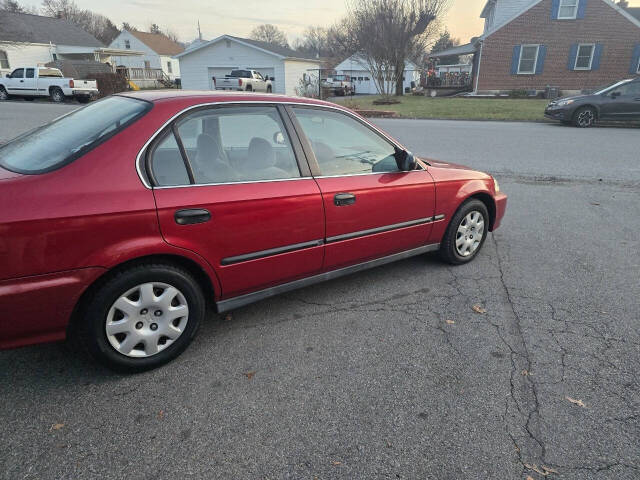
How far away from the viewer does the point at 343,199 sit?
127 inches

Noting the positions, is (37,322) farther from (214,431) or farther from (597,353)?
(597,353)

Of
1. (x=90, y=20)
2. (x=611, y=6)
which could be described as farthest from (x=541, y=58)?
(x=90, y=20)

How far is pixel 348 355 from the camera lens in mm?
2871

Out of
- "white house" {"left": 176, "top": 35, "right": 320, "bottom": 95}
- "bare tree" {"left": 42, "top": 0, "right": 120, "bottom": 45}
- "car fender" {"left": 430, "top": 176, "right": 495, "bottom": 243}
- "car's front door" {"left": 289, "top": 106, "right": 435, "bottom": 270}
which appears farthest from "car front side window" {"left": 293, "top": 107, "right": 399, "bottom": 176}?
"bare tree" {"left": 42, "top": 0, "right": 120, "bottom": 45}

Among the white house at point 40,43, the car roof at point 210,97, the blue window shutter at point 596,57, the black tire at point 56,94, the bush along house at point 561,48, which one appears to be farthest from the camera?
the white house at point 40,43

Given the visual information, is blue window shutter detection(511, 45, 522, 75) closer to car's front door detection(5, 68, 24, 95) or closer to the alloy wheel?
the alloy wheel

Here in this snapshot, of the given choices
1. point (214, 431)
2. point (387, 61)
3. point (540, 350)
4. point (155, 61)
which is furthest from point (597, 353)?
point (155, 61)

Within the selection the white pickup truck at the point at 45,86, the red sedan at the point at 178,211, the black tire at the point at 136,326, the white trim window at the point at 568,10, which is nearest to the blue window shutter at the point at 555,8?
the white trim window at the point at 568,10

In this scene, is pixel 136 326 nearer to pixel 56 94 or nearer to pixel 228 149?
pixel 228 149

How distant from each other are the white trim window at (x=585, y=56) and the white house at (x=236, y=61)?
718 inches

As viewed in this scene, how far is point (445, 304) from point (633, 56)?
96.9 ft

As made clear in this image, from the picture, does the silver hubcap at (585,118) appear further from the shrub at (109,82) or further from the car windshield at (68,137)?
the shrub at (109,82)

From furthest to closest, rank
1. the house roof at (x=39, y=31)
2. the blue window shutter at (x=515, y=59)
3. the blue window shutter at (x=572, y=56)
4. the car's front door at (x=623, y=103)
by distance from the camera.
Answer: the house roof at (x=39, y=31) → the blue window shutter at (x=515, y=59) → the blue window shutter at (x=572, y=56) → the car's front door at (x=623, y=103)

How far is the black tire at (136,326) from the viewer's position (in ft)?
7.82
